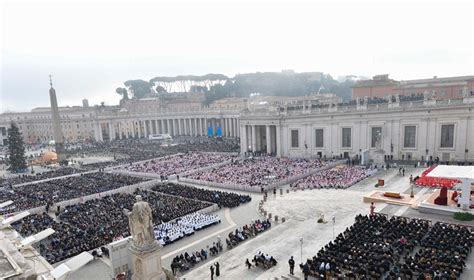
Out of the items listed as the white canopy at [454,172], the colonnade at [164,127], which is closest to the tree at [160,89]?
A: the colonnade at [164,127]

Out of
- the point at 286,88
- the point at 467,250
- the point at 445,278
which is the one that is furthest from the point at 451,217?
the point at 286,88

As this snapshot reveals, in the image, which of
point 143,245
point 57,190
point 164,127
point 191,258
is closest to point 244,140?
point 57,190

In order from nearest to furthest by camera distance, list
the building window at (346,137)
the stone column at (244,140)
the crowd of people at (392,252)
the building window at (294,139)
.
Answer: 1. the crowd of people at (392,252)
2. the building window at (346,137)
3. the building window at (294,139)
4. the stone column at (244,140)

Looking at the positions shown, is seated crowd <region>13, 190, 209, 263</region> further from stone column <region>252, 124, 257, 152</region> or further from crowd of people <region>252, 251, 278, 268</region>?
stone column <region>252, 124, 257, 152</region>

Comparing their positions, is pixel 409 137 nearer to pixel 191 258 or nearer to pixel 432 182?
pixel 432 182

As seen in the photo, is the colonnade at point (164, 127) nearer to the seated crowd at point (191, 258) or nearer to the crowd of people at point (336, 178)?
the crowd of people at point (336, 178)

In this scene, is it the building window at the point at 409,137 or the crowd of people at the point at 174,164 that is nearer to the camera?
the building window at the point at 409,137
